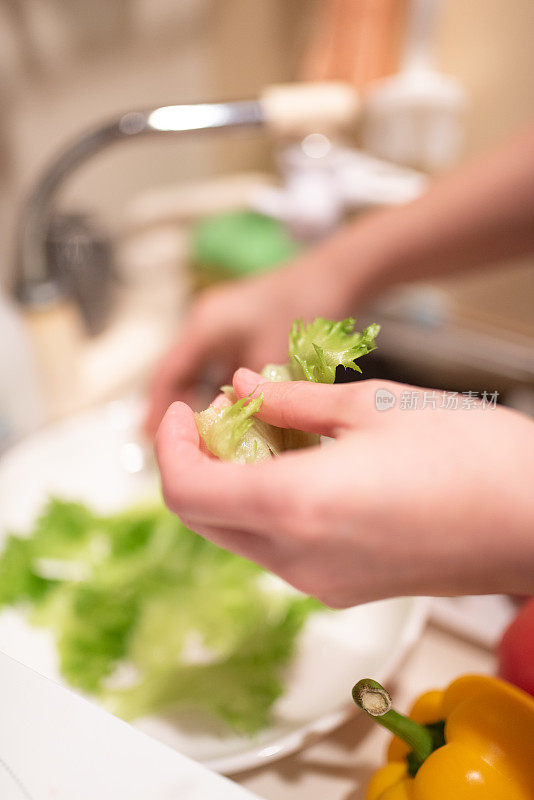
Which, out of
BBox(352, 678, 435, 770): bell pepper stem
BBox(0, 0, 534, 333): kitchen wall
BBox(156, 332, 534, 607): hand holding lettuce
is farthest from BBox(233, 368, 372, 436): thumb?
BBox(0, 0, 534, 333): kitchen wall

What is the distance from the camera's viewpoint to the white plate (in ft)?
1.23

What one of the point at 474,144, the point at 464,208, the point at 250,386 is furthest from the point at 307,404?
the point at 474,144

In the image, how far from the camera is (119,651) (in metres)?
0.44

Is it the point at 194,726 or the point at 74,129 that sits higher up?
the point at 74,129

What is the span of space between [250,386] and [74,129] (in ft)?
2.23

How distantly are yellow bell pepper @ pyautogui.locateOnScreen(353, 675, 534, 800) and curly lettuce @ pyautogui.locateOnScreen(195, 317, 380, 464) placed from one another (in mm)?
111

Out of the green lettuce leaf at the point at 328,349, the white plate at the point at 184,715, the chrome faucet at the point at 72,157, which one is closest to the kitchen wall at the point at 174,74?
the chrome faucet at the point at 72,157

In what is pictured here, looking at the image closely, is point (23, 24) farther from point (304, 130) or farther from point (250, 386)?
point (250, 386)

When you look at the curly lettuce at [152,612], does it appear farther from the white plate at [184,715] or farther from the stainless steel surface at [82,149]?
the stainless steel surface at [82,149]

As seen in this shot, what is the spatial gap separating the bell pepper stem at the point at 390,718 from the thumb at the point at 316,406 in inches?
4.5

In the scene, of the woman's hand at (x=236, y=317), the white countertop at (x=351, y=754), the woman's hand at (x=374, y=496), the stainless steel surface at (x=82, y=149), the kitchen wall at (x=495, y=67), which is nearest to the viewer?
the woman's hand at (x=374, y=496)

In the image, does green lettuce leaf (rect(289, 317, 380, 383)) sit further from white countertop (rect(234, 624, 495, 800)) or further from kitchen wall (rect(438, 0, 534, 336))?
kitchen wall (rect(438, 0, 534, 336))

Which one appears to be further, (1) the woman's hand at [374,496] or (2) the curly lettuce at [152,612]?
(2) the curly lettuce at [152,612]

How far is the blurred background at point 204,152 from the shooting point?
2.35 feet
